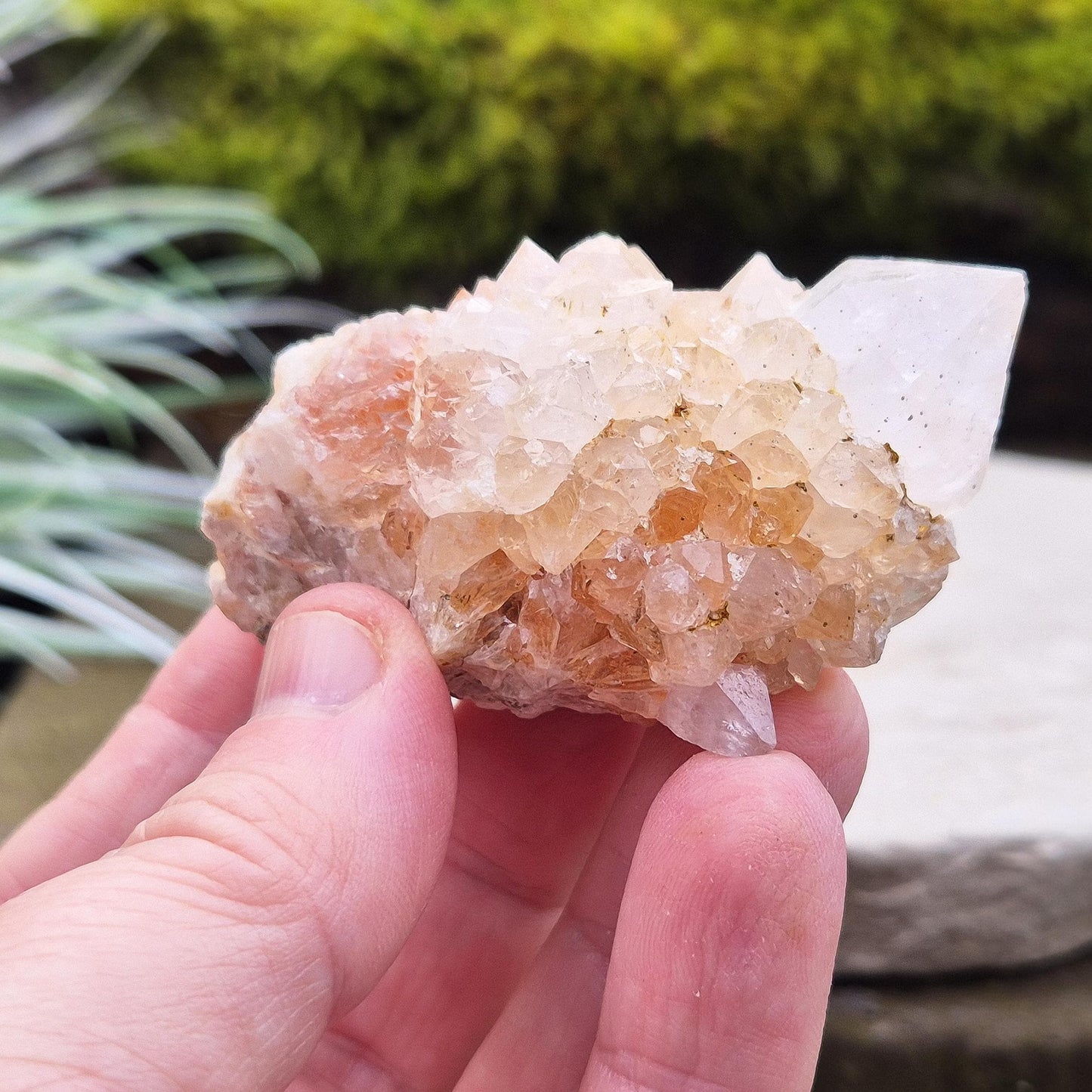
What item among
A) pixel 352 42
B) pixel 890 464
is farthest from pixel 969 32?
pixel 890 464

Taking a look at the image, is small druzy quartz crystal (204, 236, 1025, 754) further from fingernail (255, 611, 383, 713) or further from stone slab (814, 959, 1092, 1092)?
stone slab (814, 959, 1092, 1092)

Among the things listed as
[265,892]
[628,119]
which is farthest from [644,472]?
[628,119]

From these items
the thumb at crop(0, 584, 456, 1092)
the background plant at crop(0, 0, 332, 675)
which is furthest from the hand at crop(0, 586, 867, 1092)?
the background plant at crop(0, 0, 332, 675)

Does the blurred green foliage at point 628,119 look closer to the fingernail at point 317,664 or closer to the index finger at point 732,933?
the fingernail at point 317,664

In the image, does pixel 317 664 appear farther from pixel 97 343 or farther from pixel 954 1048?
pixel 97 343

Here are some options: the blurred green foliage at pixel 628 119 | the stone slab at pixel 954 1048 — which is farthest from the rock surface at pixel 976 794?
the blurred green foliage at pixel 628 119

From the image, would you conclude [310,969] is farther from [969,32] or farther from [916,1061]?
[969,32]
